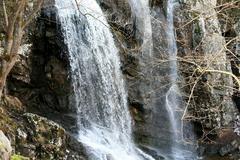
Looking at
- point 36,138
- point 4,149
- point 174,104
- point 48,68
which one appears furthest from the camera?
point 174,104

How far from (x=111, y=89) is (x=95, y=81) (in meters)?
0.69

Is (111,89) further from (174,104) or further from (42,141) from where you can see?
(42,141)

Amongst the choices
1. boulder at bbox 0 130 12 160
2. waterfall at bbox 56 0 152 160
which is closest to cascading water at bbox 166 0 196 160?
waterfall at bbox 56 0 152 160

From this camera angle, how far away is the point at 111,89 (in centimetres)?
1714

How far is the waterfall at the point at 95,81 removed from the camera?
623 inches

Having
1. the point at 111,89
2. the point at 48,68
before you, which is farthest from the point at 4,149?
the point at 111,89

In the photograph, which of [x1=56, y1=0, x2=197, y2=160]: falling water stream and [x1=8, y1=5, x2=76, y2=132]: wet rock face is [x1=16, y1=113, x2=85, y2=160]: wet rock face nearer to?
[x1=56, y1=0, x2=197, y2=160]: falling water stream

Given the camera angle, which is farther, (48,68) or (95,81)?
(95,81)

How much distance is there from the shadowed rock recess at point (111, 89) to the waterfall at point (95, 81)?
0.03 metres

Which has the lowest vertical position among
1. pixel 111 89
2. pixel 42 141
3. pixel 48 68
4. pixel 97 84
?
pixel 42 141

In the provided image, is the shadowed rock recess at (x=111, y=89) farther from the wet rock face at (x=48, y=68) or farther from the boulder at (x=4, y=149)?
the boulder at (x=4, y=149)

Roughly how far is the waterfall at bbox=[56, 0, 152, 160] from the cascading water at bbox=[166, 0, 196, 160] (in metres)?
1.94

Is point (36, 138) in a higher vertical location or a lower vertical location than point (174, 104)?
lower

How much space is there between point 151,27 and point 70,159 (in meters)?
7.91
